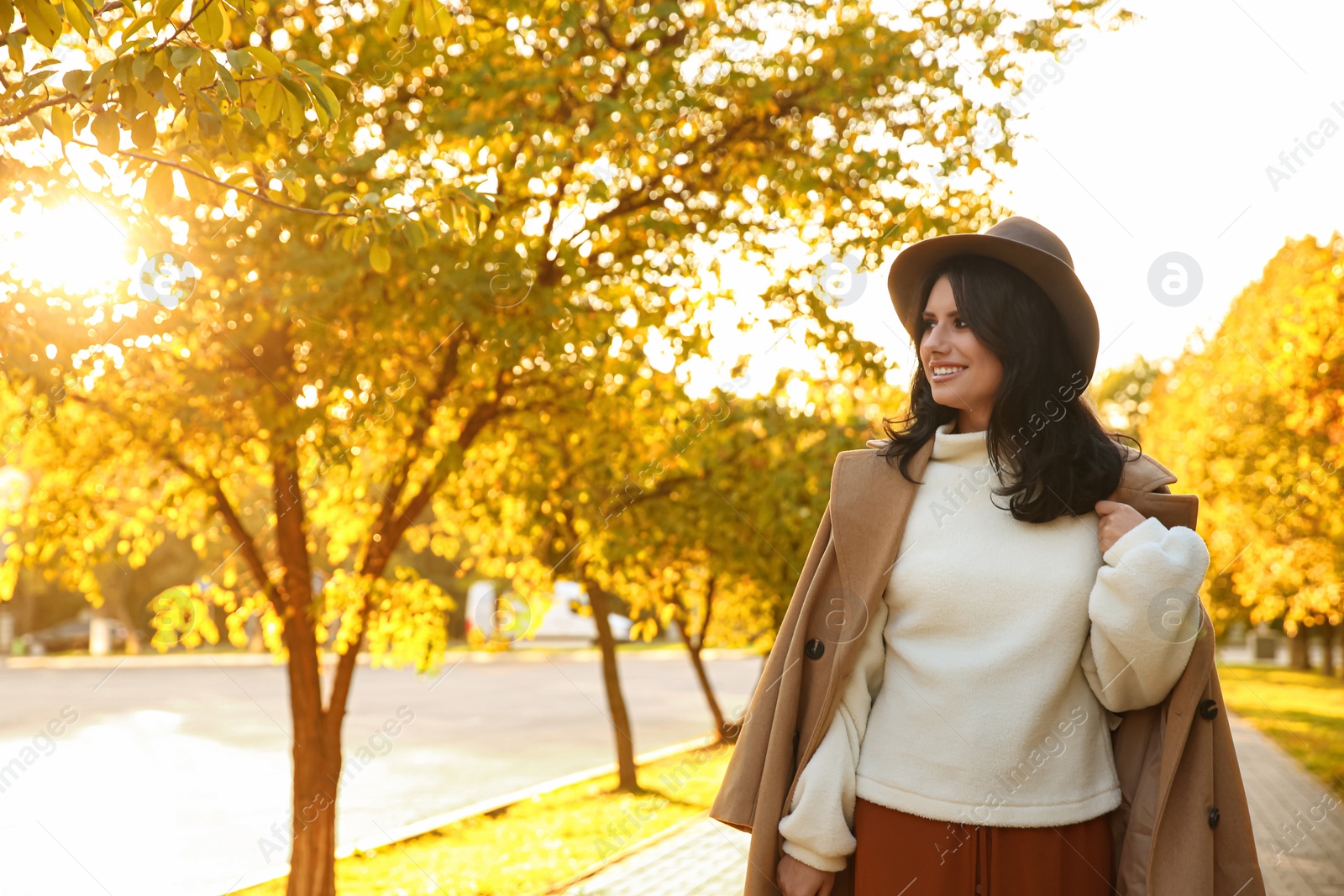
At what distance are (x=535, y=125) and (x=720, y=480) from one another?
165 inches

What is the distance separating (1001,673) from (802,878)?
1.88ft

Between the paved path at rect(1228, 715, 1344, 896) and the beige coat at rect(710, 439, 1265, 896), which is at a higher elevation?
the beige coat at rect(710, 439, 1265, 896)

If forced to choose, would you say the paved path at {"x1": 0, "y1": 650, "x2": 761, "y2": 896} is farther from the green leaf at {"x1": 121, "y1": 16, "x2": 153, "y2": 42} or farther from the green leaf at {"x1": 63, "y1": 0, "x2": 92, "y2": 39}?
the green leaf at {"x1": 63, "y1": 0, "x2": 92, "y2": 39}

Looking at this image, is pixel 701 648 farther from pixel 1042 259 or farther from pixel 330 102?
pixel 1042 259

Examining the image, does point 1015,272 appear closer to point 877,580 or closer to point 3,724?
point 877,580

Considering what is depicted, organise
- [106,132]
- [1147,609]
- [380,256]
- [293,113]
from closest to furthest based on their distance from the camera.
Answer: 1. [1147,609]
2. [106,132]
3. [293,113]
4. [380,256]

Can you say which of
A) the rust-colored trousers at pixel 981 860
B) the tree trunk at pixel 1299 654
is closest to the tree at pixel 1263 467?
the rust-colored trousers at pixel 981 860

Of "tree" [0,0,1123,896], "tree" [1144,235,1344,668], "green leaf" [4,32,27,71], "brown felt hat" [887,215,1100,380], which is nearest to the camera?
"brown felt hat" [887,215,1100,380]

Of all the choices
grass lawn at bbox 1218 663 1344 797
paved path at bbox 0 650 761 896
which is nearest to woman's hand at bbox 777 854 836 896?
paved path at bbox 0 650 761 896

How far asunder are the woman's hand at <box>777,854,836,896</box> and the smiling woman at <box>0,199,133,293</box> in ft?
10.2

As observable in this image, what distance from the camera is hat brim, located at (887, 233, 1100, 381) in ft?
7.66

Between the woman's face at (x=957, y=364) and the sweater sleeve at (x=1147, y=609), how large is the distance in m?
0.40

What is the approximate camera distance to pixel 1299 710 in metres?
22.5

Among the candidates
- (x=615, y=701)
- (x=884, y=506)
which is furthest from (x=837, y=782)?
(x=615, y=701)
